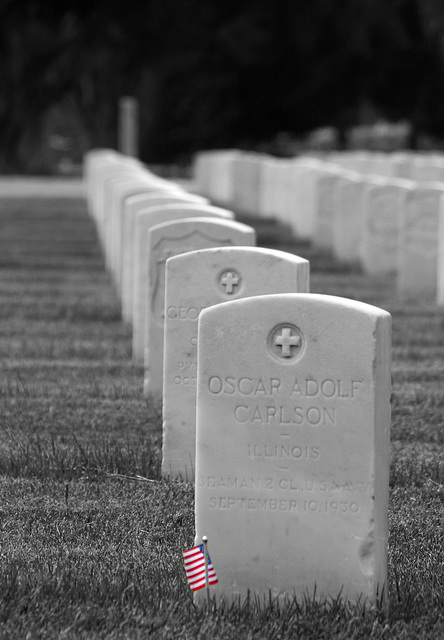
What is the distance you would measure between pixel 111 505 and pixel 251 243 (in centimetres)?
216

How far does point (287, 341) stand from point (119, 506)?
1708mm

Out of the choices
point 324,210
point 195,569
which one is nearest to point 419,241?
point 324,210

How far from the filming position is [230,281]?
6172mm

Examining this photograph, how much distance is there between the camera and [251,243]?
24.3 ft

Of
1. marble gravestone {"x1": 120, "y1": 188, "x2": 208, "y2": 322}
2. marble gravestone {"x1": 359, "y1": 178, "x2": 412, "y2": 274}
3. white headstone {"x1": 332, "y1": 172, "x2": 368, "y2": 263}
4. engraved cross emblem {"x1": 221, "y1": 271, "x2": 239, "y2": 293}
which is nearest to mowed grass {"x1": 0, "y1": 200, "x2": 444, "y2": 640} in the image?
marble gravestone {"x1": 120, "y1": 188, "x2": 208, "y2": 322}

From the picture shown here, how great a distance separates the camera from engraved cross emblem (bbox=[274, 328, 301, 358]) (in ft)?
14.2

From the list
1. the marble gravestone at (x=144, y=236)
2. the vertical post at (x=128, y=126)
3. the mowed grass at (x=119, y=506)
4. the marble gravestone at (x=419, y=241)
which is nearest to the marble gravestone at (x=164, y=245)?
the mowed grass at (x=119, y=506)

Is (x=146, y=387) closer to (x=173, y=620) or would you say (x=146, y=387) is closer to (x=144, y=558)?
(x=144, y=558)

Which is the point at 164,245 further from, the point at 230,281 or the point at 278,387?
the point at 278,387

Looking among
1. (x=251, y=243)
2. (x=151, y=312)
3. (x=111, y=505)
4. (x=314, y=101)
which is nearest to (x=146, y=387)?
(x=151, y=312)

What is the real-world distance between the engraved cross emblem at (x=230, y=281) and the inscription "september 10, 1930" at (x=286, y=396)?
5.81ft

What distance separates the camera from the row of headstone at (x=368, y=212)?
12938 mm

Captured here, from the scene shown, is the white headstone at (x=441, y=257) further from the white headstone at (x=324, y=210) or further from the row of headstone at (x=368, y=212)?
the white headstone at (x=324, y=210)

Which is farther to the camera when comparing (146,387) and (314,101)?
(314,101)
